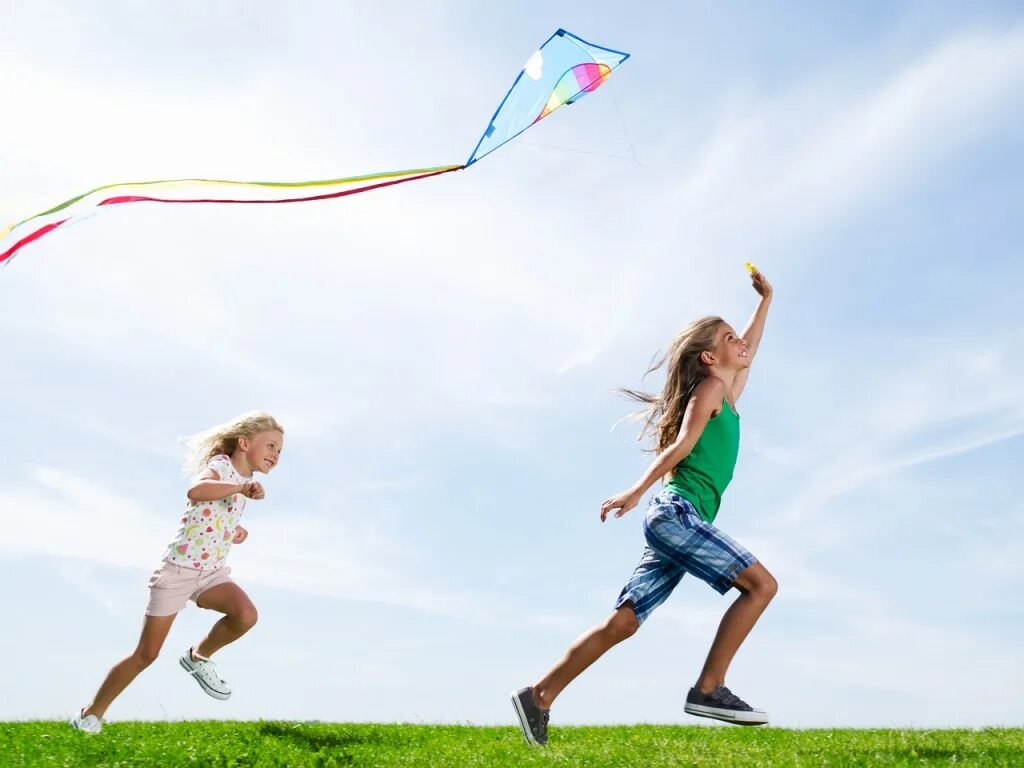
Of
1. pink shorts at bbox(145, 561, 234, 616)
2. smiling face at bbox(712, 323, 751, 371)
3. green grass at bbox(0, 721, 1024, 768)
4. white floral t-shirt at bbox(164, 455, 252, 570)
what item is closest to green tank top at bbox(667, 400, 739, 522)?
smiling face at bbox(712, 323, 751, 371)

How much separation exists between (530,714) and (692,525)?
1.77 metres

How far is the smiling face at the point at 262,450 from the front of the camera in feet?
30.0

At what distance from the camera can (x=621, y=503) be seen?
22.2ft

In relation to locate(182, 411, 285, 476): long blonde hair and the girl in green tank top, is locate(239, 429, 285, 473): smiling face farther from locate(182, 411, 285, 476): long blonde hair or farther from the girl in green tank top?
the girl in green tank top

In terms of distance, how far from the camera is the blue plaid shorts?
6730 millimetres

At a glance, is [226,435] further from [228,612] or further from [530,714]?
[530,714]

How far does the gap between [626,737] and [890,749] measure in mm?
2790

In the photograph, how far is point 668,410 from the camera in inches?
298

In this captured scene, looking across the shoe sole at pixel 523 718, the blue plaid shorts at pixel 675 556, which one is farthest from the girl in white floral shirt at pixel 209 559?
the blue plaid shorts at pixel 675 556

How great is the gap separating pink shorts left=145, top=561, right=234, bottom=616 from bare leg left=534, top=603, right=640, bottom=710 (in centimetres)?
325

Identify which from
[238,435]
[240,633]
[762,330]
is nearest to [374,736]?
[240,633]

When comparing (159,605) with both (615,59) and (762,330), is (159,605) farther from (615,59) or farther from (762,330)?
(615,59)

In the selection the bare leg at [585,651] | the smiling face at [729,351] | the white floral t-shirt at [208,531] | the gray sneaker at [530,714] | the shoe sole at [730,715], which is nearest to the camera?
the shoe sole at [730,715]

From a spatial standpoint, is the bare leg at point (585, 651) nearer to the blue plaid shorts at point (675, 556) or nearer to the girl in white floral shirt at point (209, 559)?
the blue plaid shorts at point (675, 556)
